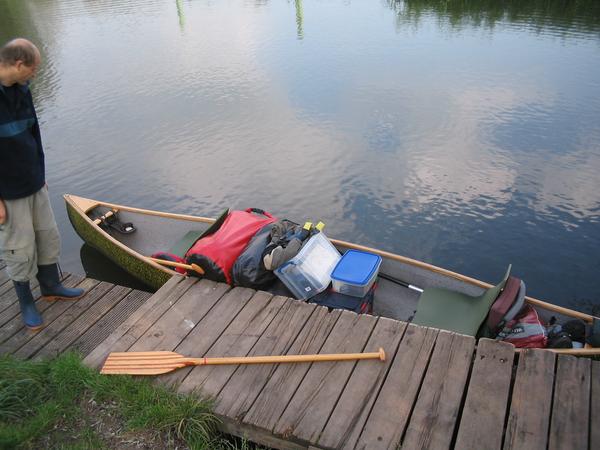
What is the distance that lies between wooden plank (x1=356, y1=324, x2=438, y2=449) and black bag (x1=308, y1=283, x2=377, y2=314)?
85 centimetres

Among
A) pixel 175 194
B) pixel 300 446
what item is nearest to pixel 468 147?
pixel 175 194

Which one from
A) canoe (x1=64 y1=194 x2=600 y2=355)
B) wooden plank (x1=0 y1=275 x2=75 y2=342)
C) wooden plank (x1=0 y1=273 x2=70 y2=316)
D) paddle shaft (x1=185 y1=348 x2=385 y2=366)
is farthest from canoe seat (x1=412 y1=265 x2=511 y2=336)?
wooden plank (x1=0 y1=273 x2=70 y2=316)

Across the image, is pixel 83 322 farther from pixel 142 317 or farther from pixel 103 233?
pixel 103 233

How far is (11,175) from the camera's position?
12.7 feet

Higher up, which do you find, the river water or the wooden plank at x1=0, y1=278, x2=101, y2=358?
the wooden plank at x1=0, y1=278, x2=101, y2=358

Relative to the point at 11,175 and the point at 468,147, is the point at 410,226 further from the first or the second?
the point at 11,175

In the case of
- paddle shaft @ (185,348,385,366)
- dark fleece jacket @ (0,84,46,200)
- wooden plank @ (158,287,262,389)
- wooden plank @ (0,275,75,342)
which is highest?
dark fleece jacket @ (0,84,46,200)

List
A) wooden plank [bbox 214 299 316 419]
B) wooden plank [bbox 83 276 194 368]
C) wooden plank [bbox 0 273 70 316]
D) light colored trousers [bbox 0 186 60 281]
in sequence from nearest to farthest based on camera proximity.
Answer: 1. wooden plank [bbox 214 299 316 419]
2. wooden plank [bbox 83 276 194 368]
3. light colored trousers [bbox 0 186 60 281]
4. wooden plank [bbox 0 273 70 316]

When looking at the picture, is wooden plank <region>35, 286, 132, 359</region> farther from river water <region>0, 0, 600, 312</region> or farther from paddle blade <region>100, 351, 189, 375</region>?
river water <region>0, 0, 600, 312</region>

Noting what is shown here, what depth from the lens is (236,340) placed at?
12.7 ft

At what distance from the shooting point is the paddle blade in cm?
359

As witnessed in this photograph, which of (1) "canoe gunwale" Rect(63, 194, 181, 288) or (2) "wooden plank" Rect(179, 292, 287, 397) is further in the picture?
(1) "canoe gunwale" Rect(63, 194, 181, 288)

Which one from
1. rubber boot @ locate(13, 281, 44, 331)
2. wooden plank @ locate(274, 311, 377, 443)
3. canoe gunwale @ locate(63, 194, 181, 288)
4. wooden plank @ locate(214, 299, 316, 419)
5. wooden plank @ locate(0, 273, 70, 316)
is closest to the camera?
wooden plank @ locate(274, 311, 377, 443)

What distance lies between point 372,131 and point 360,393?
7888 mm
